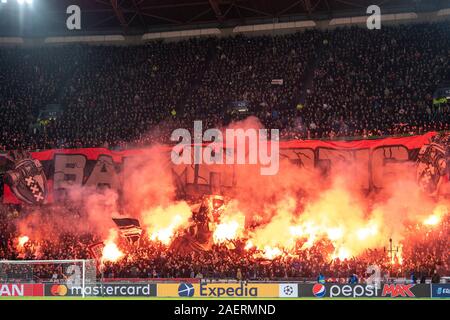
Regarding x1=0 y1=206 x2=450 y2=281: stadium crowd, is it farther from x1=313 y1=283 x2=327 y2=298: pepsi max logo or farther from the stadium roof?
the stadium roof

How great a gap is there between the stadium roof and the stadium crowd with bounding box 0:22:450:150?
150 cm

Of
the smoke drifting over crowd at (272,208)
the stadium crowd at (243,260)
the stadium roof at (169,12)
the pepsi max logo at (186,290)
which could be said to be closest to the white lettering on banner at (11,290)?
the stadium crowd at (243,260)

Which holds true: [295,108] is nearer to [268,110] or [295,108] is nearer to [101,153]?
[268,110]

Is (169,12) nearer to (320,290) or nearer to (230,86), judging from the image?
(230,86)

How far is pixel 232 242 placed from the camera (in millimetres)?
29422

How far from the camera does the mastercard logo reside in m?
21.9

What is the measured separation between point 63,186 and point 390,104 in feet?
55.3

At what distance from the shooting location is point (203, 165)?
102 ft

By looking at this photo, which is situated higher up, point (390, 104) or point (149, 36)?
point (149, 36)

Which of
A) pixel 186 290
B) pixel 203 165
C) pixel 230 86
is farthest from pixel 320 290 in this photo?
pixel 230 86
